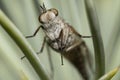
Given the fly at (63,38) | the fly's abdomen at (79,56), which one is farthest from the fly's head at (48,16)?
the fly's abdomen at (79,56)

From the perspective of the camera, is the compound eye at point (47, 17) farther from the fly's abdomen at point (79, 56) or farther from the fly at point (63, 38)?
the fly's abdomen at point (79, 56)

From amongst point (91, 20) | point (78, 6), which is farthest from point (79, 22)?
point (91, 20)

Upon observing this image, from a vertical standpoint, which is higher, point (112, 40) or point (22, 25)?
point (22, 25)

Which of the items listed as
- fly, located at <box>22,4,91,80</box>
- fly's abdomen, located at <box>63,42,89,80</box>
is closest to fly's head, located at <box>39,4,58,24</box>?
fly, located at <box>22,4,91,80</box>

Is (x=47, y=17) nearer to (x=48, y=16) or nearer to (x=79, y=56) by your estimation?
(x=48, y=16)

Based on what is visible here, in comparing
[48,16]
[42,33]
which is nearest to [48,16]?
[48,16]

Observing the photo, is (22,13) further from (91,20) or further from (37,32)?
(91,20)

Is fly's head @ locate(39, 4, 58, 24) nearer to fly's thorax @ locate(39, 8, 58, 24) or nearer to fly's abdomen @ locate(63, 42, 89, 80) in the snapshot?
fly's thorax @ locate(39, 8, 58, 24)
